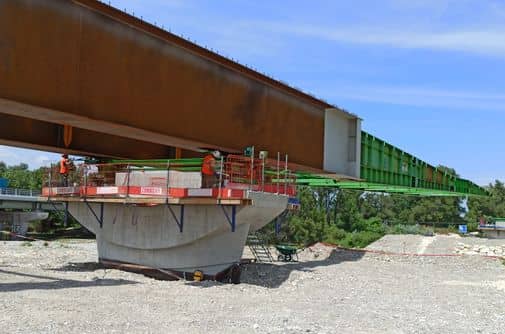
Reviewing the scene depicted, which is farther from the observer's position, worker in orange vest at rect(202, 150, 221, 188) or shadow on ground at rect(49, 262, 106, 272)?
shadow on ground at rect(49, 262, 106, 272)

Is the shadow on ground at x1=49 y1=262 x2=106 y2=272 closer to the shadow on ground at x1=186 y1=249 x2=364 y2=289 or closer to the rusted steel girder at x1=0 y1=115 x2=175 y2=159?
the rusted steel girder at x1=0 y1=115 x2=175 y2=159

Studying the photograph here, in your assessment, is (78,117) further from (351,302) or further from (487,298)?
(487,298)

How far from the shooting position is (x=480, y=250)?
3531cm

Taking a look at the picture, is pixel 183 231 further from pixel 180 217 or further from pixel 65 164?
pixel 65 164

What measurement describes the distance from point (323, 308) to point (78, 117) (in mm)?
7428

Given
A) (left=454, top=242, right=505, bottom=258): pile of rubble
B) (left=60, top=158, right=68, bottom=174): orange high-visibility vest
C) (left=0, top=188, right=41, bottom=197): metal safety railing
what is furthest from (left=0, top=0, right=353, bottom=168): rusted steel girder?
(left=0, top=188, right=41, bottom=197): metal safety railing

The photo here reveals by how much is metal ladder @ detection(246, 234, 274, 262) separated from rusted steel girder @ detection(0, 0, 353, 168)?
282 inches

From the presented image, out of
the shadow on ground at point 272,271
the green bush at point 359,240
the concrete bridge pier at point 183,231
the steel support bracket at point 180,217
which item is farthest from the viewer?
the green bush at point 359,240

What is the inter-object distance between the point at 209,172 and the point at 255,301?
14.3 feet

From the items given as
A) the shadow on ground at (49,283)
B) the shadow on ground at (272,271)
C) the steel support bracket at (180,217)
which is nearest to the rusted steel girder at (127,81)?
the steel support bracket at (180,217)

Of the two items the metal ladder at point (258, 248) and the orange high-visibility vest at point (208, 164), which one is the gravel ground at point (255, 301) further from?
the orange high-visibility vest at point (208, 164)

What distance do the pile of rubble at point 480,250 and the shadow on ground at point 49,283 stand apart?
77.5 ft

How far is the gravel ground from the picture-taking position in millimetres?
10945

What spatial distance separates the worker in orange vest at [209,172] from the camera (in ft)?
56.5
